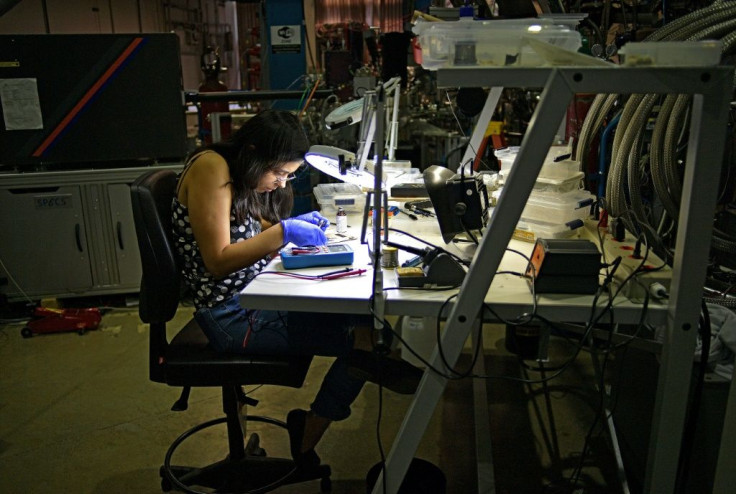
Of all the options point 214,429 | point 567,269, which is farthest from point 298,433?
point 567,269

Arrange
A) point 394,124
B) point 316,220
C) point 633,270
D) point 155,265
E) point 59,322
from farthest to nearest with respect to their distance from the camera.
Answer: point 59,322 < point 394,124 < point 316,220 < point 155,265 < point 633,270

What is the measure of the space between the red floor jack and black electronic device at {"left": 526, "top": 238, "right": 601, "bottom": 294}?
2620mm

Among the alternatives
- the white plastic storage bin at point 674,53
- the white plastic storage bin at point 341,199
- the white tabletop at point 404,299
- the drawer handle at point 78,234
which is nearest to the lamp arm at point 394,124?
the white plastic storage bin at point 341,199

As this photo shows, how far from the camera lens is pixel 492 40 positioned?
1348 millimetres

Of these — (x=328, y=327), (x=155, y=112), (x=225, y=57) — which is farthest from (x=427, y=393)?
(x=225, y=57)

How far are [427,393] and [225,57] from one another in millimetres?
8227

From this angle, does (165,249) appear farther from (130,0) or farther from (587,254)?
(130,0)

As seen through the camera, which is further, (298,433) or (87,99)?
(87,99)

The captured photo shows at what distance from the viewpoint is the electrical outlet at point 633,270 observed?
133cm

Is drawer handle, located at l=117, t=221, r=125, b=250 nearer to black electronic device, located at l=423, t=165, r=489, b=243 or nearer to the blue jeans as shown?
the blue jeans

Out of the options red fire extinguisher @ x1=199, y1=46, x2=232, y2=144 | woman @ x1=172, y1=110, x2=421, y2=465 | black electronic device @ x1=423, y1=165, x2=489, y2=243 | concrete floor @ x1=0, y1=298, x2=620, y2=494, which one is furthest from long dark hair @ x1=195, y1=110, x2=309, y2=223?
red fire extinguisher @ x1=199, y1=46, x2=232, y2=144

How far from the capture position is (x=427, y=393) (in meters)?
1.32

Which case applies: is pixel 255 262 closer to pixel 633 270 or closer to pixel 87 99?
pixel 633 270

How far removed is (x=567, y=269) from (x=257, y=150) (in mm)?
935
